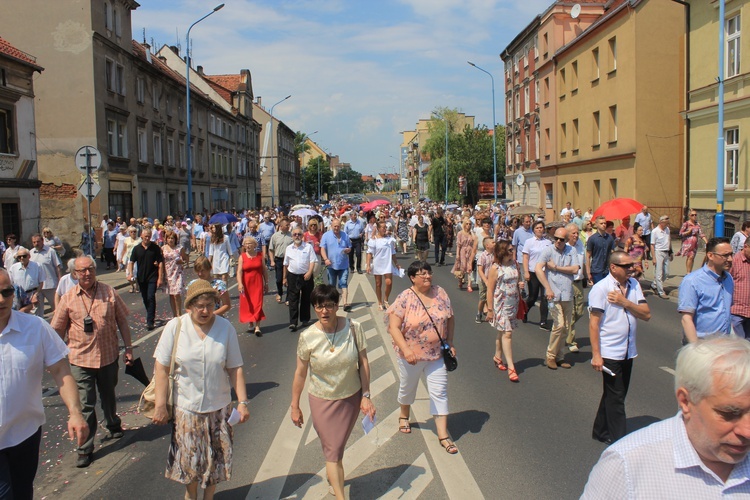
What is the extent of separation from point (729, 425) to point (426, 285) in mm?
3737

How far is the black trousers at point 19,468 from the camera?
11.0 ft

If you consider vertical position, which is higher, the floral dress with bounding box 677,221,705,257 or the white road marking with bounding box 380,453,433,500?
the floral dress with bounding box 677,221,705,257

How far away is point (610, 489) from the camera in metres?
2.04

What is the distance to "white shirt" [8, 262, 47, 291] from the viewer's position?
1015cm

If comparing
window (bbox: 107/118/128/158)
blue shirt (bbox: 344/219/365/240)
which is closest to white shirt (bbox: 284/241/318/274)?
blue shirt (bbox: 344/219/365/240)

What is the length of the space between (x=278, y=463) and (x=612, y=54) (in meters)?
29.7

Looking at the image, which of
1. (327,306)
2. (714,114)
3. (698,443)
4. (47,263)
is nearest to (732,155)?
(714,114)

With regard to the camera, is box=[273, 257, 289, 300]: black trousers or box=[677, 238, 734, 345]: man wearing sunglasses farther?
box=[273, 257, 289, 300]: black trousers

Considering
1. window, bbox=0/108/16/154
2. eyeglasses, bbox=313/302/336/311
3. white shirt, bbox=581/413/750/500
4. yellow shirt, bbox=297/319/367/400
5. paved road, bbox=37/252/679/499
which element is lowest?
paved road, bbox=37/252/679/499

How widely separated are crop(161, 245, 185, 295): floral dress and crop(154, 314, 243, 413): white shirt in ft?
23.2

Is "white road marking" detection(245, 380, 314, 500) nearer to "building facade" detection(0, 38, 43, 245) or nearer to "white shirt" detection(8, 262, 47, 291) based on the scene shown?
"white shirt" detection(8, 262, 47, 291)

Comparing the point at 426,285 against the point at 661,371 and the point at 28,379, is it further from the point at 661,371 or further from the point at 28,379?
the point at 661,371

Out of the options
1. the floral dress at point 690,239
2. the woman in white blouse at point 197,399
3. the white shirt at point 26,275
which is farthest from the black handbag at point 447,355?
the floral dress at point 690,239

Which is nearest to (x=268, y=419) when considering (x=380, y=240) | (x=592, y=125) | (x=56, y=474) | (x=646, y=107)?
(x=56, y=474)
